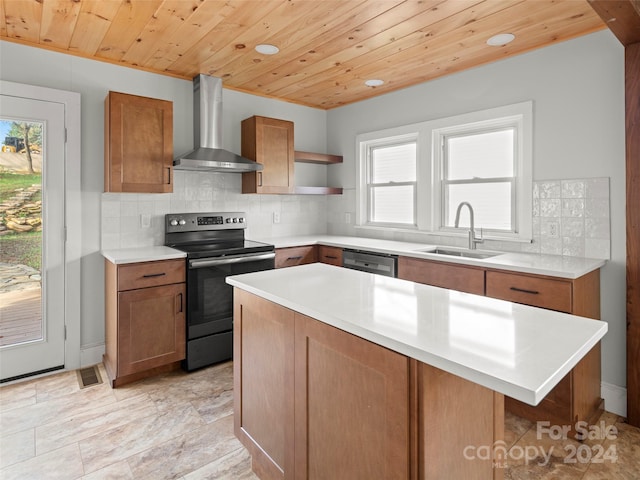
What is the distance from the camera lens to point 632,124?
2.31 meters

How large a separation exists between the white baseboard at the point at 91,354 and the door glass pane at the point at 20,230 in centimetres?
34

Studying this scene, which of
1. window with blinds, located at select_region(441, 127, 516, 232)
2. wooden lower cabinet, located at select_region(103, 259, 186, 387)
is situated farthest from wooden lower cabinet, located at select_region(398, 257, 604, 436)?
wooden lower cabinet, located at select_region(103, 259, 186, 387)

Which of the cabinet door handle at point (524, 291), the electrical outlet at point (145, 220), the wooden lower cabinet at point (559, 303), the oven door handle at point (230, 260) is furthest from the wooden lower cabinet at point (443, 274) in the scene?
the electrical outlet at point (145, 220)

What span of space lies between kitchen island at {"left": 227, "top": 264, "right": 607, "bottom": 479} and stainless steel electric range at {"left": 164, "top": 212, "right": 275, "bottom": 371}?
1.37 meters

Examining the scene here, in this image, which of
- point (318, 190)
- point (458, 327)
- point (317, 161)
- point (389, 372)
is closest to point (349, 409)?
point (389, 372)

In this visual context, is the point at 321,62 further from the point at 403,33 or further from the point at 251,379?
the point at 251,379

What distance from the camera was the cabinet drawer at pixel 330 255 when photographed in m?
3.75

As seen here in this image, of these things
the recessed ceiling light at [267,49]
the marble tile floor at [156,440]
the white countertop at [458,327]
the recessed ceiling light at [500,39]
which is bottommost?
the marble tile floor at [156,440]

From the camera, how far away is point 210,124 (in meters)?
3.53

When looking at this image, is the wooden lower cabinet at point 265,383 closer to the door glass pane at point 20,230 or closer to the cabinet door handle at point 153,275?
the cabinet door handle at point 153,275

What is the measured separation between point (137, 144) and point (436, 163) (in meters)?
2.58

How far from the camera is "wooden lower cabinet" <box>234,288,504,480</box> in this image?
1.07m

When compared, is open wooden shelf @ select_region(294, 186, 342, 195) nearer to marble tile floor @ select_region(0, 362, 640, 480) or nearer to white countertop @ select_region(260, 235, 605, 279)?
white countertop @ select_region(260, 235, 605, 279)

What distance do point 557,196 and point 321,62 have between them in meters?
2.10
